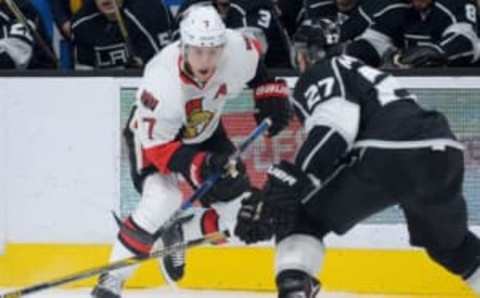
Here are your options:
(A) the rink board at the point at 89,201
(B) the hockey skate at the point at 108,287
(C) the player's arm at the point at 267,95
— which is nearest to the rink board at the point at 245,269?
(A) the rink board at the point at 89,201

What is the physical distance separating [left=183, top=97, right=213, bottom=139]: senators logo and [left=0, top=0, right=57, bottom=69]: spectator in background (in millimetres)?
1252

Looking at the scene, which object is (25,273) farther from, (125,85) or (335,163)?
(335,163)

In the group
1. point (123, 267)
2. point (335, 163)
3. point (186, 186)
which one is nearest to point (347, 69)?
point (335, 163)

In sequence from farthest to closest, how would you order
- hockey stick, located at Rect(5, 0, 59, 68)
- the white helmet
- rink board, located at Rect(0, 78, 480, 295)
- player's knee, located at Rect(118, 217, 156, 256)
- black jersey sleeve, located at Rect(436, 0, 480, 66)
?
hockey stick, located at Rect(5, 0, 59, 68) → black jersey sleeve, located at Rect(436, 0, 480, 66) → rink board, located at Rect(0, 78, 480, 295) → player's knee, located at Rect(118, 217, 156, 256) → the white helmet

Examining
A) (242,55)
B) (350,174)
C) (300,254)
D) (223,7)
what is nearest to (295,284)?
(300,254)

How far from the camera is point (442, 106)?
5.27 m

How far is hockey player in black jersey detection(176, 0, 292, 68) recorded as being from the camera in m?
5.86

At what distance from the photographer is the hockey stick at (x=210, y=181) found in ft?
15.4

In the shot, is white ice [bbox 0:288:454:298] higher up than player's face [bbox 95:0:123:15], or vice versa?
player's face [bbox 95:0:123:15]

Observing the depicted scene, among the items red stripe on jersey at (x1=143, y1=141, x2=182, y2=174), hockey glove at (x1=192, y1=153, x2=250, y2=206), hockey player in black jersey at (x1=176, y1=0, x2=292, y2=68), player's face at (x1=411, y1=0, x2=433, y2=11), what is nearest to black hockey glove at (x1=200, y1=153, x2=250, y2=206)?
hockey glove at (x1=192, y1=153, x2=250, y2=206)

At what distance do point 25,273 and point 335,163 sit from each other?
65.3 inches

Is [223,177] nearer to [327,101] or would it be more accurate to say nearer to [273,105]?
[273,105]

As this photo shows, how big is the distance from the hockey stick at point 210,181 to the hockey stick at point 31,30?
1406mm

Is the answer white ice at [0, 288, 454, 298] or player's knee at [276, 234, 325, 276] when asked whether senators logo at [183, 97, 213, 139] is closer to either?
white ice at [0, 288, 454, 298]
